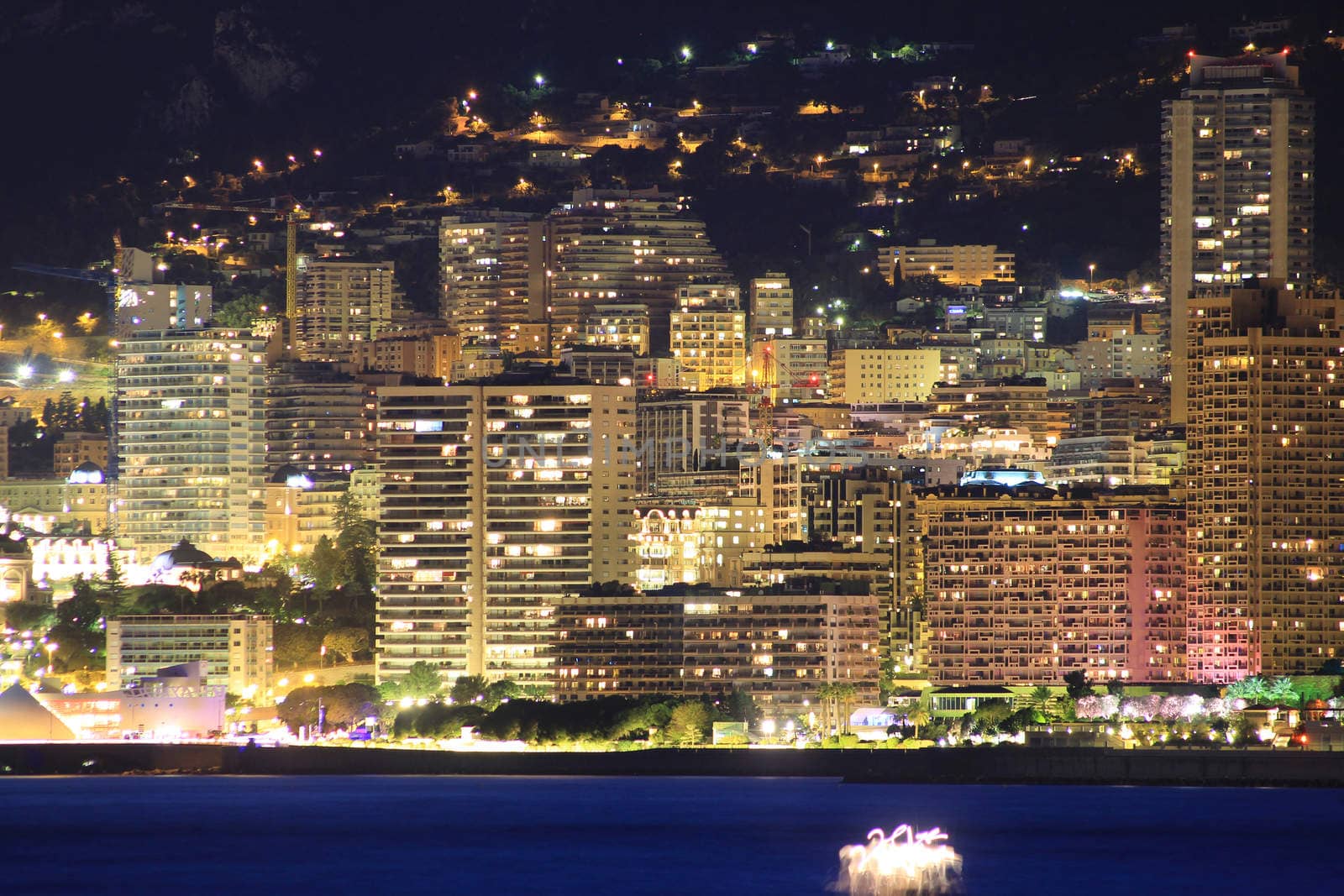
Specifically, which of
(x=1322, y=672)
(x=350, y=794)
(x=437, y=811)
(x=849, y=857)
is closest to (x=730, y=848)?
(x=849, y=857)

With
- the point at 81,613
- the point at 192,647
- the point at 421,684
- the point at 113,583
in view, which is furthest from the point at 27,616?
the point at 421,684

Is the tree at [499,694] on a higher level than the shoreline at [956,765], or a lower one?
higher

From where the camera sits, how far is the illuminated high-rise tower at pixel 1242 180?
196 m

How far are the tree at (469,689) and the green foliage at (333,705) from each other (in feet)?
12.4

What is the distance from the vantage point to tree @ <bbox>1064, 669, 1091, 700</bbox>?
164000 mm

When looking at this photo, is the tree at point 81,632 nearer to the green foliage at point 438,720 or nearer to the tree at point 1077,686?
the green foliage at point 438,720

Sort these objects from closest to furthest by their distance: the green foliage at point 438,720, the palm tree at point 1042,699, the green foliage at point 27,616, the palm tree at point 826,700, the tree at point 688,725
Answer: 1. the tree at point 688,725
2. the green foliage at point 438,720
3. the palm tree at point 826,700
4. the palm tree at point 1042,699
5. the green foliage at point 27,616

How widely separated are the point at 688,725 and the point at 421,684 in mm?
15574

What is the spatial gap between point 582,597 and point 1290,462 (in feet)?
105

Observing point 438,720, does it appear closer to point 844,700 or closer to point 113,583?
point 844,700

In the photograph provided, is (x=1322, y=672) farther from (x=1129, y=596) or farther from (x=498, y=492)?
(x=498, y=492)

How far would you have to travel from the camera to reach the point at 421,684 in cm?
16888

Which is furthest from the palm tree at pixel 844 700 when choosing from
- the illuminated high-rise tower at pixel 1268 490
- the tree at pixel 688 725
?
the illuminated high-rise tower at pixel 1268 490

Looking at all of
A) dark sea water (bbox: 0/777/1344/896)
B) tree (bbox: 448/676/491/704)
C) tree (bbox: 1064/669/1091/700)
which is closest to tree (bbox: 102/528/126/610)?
dark sea water (bbox: 0/777/1344/896)
